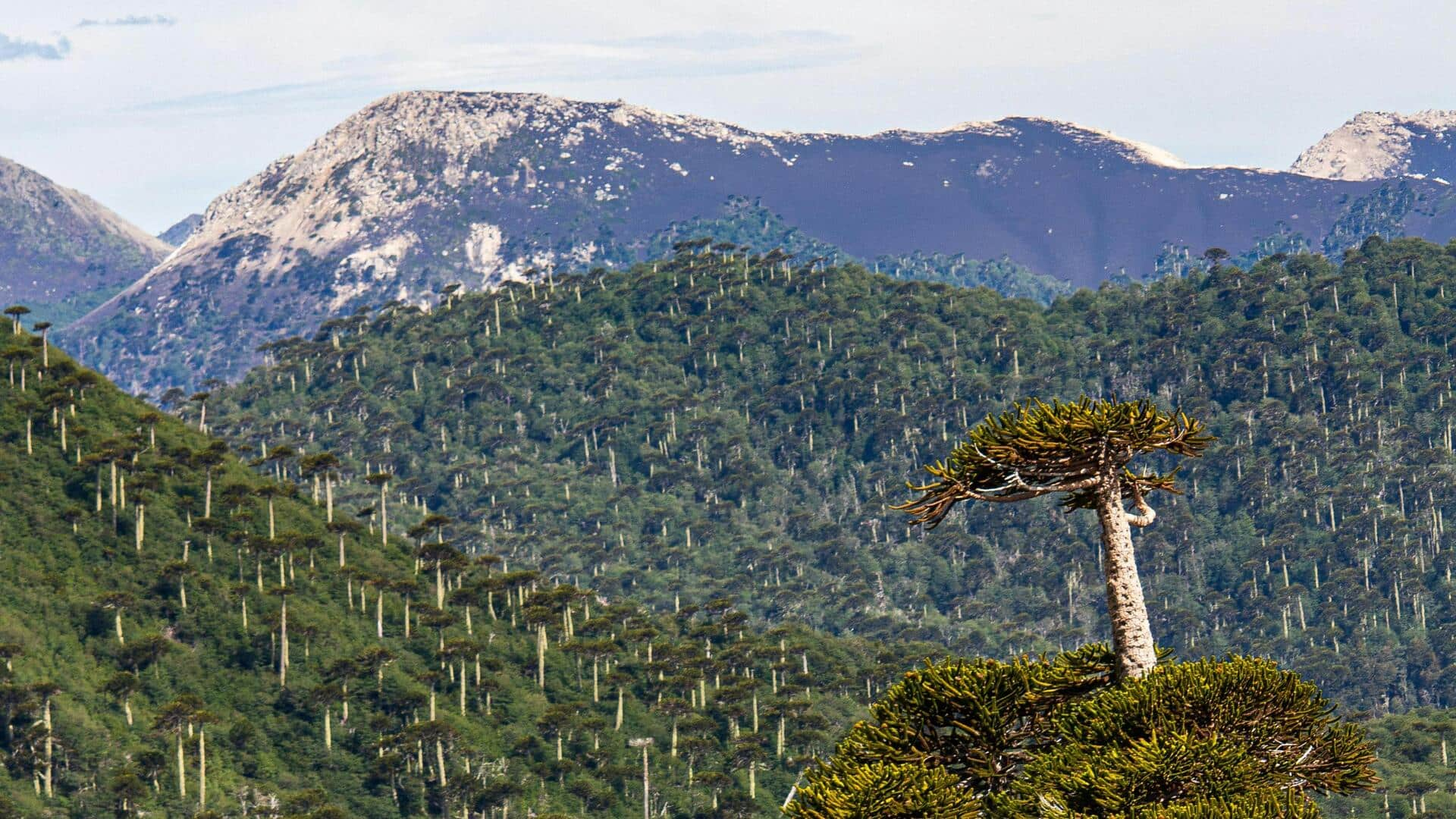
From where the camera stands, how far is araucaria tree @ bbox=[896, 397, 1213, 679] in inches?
685

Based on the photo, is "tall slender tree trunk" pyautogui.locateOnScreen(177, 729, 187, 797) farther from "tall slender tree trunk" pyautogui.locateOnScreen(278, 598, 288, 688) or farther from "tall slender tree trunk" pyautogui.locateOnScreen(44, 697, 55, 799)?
"tall slender tree trunk" pyautogui.locateOnScreen(278, 598, 288, 688)

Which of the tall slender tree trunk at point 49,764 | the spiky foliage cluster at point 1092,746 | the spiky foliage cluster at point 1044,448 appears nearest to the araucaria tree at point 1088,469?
the spiky foliage cluster at point 1044,448

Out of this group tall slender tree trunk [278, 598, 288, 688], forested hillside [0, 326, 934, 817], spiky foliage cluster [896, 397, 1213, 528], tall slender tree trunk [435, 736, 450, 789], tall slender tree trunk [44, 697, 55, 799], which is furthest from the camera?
tall slender tree trunk [278, 598, 288, 688]

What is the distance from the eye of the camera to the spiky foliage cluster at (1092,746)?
1667 cm

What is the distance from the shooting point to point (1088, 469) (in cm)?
1816

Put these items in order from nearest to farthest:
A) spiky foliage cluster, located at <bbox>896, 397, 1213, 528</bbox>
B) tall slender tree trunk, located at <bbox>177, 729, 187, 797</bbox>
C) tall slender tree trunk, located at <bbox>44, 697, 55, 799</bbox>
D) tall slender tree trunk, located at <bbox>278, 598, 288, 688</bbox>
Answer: spiky foliage cluster, located at <bbox>896, 397, 1213, 528</bbox>
tall slender tree trunk, located at <bbox>44, 697, 55, 799</bbox>
tall slender tree trunk, located at <bbox>177, 729, 187, 797</bbox>
tall slender tree trunk, located at <bbox>278, 598, 288, 688</bbox>

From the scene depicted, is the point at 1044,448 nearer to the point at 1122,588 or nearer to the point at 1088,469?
the point at 1088,469

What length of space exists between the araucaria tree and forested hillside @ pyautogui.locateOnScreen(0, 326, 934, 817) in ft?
447

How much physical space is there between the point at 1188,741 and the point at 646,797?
516ft

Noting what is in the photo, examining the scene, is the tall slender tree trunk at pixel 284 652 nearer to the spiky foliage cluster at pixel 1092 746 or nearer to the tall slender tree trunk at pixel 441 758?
Result: the tall slender tree trunk at pixel 441 758

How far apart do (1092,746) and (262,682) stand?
168m

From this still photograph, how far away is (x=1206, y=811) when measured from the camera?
15797mm

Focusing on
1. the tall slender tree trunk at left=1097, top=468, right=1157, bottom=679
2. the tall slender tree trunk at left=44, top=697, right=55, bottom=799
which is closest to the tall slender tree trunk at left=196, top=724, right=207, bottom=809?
the tall slender tree trunk at left=44, top=697, right=55, bottom=799

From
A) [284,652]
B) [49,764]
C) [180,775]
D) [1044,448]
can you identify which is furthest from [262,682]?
[1044,448]
